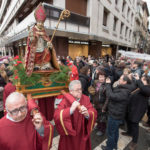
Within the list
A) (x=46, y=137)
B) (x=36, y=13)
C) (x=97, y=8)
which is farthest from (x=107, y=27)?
(x=46, y=137)

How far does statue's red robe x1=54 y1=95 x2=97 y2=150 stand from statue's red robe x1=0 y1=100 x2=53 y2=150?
0.90 feet

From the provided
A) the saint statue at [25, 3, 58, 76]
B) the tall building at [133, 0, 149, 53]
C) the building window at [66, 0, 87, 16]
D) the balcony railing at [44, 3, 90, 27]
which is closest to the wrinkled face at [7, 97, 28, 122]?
the saint statue at [25, 3, 58, 76]

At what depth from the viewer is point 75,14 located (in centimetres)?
957

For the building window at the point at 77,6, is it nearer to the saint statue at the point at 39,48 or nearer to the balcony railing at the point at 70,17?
the balcony railing at the point at 70,17

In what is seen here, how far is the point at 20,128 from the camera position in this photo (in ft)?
4.00

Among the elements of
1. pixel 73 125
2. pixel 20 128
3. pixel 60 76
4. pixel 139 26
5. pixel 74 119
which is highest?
pixel 139 26

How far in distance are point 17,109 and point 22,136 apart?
1.17ft

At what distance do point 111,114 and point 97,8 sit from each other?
1231 centimetres

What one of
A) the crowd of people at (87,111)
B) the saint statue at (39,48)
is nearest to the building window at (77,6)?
the saint statue at (39,48)

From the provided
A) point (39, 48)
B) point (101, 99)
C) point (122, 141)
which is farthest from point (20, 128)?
point (122, 141)

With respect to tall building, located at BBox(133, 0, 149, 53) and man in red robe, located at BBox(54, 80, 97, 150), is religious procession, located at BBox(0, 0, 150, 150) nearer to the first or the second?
man in red robe, located at BBox(54, 80, 97, 150)

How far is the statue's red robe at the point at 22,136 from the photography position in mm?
1169

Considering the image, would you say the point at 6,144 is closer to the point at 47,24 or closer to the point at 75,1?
the point at 47,24

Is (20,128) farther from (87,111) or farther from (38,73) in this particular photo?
(38,73)
